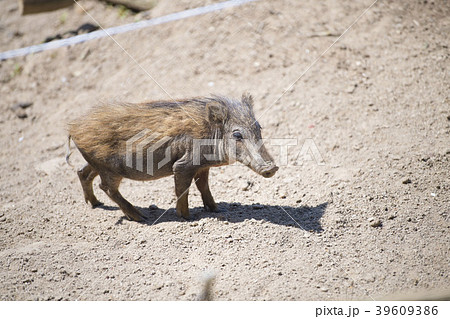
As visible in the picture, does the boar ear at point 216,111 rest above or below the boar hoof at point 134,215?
above

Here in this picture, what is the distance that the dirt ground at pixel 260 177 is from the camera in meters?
5.59

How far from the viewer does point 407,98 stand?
8320 millimetres

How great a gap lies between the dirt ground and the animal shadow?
0.03 metres

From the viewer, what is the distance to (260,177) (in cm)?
768

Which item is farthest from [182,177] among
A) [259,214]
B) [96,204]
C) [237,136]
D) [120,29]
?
[120,29]

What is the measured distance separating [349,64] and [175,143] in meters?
4.48

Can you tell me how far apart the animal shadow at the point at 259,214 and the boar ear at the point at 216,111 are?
1.33m

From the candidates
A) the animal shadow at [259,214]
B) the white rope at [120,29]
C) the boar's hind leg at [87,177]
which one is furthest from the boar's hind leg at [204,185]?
the white rope at [120,29]

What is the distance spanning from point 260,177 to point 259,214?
1209 millimetres

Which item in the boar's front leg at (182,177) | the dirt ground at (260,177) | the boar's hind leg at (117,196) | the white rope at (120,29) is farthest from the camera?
the white rope at (120,29)

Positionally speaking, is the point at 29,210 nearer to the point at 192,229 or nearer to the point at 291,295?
the point at 192,229

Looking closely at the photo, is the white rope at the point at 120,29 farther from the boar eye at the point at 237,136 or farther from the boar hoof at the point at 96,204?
the boar eye at the point at 237,136

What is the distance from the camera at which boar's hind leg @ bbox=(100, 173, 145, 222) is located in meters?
6.62

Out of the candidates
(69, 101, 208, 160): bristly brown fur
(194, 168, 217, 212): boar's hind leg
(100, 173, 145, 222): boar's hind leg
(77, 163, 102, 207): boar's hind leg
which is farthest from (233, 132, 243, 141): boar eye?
(77, 163, 102, 207): boar's hind leg
